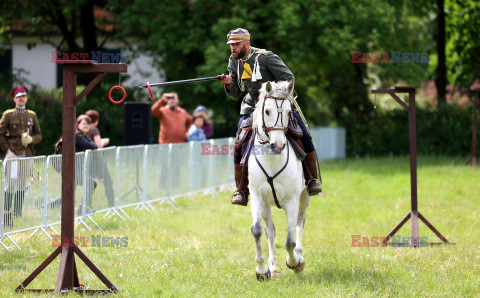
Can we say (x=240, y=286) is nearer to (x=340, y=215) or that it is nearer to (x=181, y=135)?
(x=340, y=215)

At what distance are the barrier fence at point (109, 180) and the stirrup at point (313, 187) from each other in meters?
4.27

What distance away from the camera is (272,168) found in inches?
345

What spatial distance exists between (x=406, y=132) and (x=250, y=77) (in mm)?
22604

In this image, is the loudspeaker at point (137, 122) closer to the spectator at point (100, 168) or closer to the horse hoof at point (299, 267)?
the spectator at point (100, 168)

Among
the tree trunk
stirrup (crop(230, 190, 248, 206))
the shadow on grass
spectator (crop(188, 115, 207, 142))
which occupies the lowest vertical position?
the shadow on grass

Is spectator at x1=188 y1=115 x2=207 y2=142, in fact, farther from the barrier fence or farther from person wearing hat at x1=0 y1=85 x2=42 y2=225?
person wearing hat at x1=0 y1=85 x2=42 y2=225

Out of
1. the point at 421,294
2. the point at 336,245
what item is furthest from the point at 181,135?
the point at 421,294

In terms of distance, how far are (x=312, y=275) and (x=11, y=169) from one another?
4641 millimetres

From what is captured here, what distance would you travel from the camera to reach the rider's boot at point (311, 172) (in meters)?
9.44

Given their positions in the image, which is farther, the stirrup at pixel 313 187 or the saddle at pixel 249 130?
the stirrup at pixel 313 187

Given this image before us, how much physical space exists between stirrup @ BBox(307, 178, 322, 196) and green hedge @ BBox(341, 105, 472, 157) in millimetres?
21202

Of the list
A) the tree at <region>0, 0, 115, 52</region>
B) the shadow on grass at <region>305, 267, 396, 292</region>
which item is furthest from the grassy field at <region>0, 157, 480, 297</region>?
the tree at <region>0, 0, 115, 52</region>

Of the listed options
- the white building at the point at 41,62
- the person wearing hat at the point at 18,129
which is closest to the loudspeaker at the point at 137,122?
the person wearing hat at the point at 18,129

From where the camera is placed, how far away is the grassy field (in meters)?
8.38
